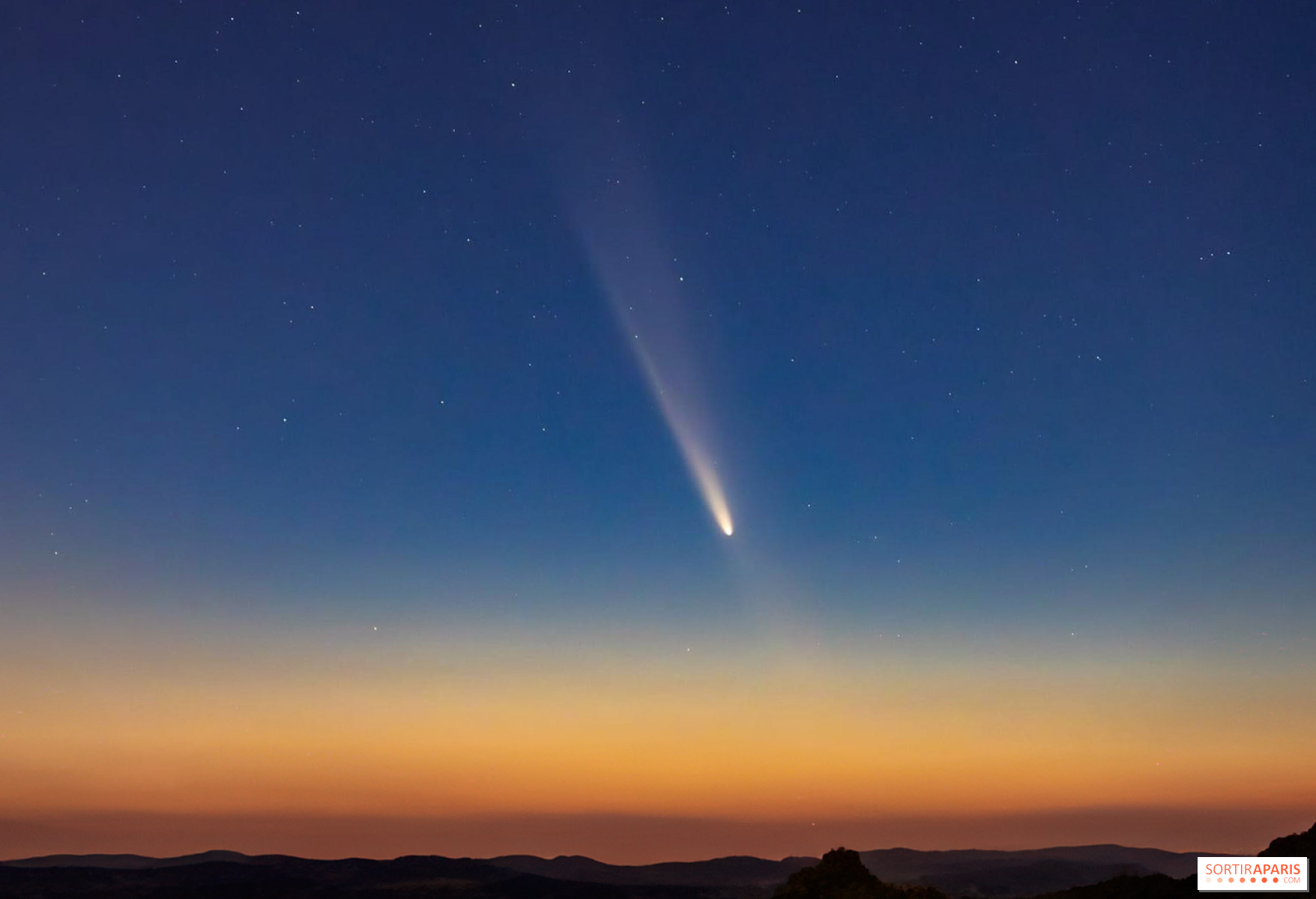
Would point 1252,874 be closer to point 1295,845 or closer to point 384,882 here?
point 1295,845

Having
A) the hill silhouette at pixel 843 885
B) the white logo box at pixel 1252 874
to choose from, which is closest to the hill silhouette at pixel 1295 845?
the white logo box at pixel 1252 874

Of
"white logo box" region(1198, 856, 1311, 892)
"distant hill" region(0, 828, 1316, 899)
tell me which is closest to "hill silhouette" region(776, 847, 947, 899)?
"white logo box" region(1198, 856, 1311, 892)

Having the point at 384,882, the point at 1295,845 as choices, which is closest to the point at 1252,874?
the point at 1295,845

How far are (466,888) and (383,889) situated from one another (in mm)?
15505

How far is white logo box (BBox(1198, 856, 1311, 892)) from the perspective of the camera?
3109 centimetres

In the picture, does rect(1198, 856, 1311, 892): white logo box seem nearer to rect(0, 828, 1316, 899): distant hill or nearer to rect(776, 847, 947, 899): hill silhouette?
rect(776, 847, 947, 899): hill silhouette

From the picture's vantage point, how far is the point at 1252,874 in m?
31.9

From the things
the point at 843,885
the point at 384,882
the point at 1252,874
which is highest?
the point at 1252,874

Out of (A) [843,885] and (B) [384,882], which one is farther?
(B) [384,882]

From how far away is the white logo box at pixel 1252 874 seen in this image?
102 ft

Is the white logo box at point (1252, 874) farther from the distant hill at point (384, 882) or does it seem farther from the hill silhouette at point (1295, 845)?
the distant hill at point (384, 882)

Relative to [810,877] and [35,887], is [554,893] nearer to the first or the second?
[35,887]

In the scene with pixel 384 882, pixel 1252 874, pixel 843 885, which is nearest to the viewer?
pixel 1252 874

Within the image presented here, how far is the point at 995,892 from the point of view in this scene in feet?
551
